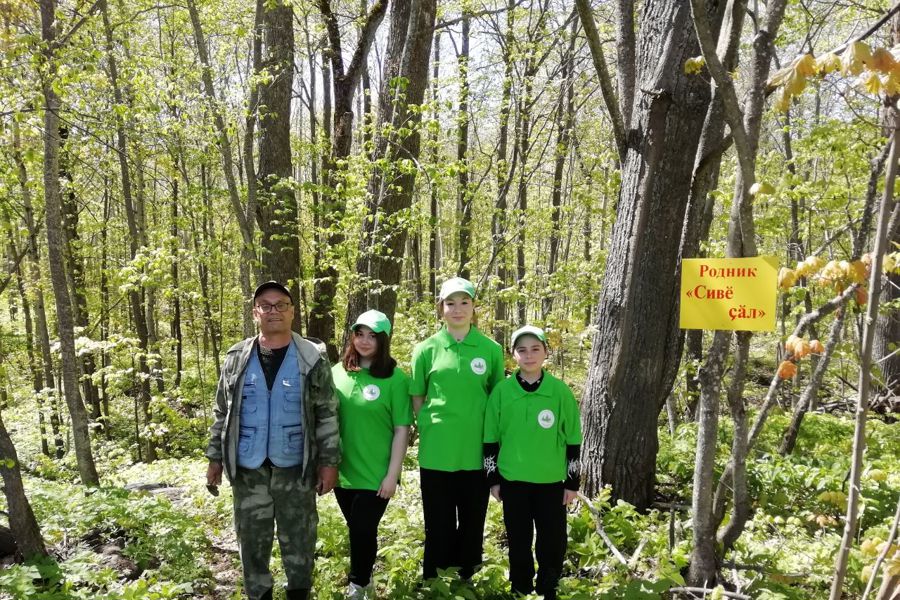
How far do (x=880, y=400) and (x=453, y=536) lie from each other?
11.1m

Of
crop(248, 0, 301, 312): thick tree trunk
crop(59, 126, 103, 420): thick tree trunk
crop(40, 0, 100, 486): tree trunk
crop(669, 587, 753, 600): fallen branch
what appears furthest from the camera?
crop(59, 126, 103, 420): thick tree trunk

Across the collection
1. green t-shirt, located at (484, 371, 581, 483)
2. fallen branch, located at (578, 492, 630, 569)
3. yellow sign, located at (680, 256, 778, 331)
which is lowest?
fallen branch, located at (578, 492, 630, 569)

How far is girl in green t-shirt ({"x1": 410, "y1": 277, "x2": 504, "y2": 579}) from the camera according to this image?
324cm

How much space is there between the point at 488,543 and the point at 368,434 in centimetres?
151

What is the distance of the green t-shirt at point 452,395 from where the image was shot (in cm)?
323

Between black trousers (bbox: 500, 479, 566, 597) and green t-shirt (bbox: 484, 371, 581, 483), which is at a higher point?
green t-shirt (bbox: 484, 371, 581, 483)

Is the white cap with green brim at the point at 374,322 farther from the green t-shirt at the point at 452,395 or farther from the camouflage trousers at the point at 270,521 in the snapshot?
the camouflage trousers at the point at 270,521

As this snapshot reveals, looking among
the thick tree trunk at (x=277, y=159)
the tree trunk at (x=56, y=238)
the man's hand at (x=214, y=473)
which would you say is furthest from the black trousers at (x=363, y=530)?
the thick tree trunk at (x=277, y=159)

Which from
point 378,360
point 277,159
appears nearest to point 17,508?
point 378,360

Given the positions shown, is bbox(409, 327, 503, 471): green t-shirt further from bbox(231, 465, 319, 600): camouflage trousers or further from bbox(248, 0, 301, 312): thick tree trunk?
bbox(248, 0, 301, 312): thick tree trunk

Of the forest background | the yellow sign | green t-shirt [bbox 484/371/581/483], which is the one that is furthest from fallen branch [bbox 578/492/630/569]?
the yellow sign

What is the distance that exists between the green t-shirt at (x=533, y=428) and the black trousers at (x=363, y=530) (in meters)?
0.77

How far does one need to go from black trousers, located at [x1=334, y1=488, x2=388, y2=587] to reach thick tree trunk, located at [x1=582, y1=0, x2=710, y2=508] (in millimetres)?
1975

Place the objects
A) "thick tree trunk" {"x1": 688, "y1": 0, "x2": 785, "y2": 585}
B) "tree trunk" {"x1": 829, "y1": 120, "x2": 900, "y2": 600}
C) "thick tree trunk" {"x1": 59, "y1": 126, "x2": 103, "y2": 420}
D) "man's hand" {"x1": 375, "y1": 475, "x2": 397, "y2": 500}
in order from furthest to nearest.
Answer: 1. "thick tree trunk" {"x1": 59, "y1": 126, "x2": 103, "y2": 420}
2. "man's hand" {"x1": 375, "y1": 475, "x2": 397, "y2": 500}
3. "thick tree trunk" {"x1": 688, "y1": 0, "x2": 785, "y2": 585}
4. "tree trunk" {"x1": 829, "y1": 120, "x2": 900, "y2": 600}
